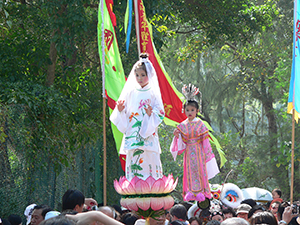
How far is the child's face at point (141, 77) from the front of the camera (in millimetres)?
5215

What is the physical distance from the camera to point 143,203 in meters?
4.06

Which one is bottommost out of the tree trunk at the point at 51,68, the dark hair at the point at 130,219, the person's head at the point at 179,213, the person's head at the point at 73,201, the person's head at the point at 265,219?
the person's head at the point at 179,213

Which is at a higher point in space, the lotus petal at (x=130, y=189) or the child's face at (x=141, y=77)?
the child's face at (x=141, y=77)

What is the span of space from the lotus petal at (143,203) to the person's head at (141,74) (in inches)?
64.9

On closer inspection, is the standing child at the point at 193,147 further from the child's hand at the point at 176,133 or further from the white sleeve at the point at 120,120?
the white sleeve at the point at 120,120

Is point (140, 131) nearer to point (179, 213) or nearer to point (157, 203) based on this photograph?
point (179, 213)

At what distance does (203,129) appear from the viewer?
602 cm

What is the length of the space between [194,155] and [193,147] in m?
0.11

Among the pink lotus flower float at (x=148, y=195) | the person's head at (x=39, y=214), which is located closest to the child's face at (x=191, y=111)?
the pink lotus flower float at (x=148, y=195)

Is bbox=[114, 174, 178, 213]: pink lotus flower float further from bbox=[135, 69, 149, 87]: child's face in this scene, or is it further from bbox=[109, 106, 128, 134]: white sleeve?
bbox=[135, 69, 149, 87]: child's face

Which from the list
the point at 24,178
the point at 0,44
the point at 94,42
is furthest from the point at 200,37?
the point at 24,178

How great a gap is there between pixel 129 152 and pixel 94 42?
5416 millimetres

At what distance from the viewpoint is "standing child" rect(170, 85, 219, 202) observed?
5973 millimetres

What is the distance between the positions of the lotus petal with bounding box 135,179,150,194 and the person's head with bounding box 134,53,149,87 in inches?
57.6
